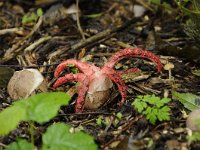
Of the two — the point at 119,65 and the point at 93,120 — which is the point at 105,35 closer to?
the point at 119,65

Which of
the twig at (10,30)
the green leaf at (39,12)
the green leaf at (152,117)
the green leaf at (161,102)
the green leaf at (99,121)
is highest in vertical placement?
the green leaf at (39,12)

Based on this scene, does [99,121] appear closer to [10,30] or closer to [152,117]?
[152,117]

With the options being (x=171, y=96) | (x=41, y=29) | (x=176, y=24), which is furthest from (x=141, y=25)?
(x=171, y=96)

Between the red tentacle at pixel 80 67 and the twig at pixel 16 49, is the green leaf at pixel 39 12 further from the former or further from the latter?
the red tentacle at pixel 80 67

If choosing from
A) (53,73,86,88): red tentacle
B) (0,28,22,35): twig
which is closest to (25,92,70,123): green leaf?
(53,73,86,88): red tentacle

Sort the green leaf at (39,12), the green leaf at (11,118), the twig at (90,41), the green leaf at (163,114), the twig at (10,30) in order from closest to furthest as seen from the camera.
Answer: the green leaf at (11,118) < the green leaf at (163,114) < the twig at (90,41) < the twig at (10,30) < the green leaf at (39,12)

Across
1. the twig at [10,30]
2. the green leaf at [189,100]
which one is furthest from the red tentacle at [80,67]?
the twig at [10,30]

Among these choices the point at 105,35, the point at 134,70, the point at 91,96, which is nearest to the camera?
the point at 91,96
